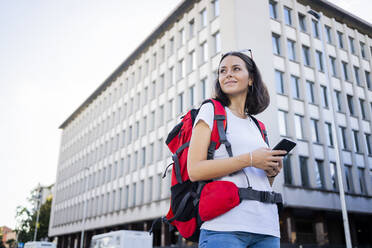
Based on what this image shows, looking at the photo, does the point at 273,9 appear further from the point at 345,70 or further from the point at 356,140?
the point at 356,140

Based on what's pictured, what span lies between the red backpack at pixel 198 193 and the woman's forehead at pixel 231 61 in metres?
0.37

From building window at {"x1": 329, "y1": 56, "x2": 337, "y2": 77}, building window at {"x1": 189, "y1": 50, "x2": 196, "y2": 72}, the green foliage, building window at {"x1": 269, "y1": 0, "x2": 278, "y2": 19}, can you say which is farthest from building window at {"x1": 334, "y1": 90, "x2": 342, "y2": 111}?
the green foliage

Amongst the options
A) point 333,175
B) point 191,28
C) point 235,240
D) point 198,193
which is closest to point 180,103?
point 191,28

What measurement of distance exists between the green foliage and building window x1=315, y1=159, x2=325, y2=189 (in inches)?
2156

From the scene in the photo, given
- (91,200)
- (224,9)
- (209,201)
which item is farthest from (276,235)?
(91,200)

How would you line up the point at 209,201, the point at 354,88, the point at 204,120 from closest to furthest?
1. the point at 209,201
2. the point at 204,120
3. the point at 354,88

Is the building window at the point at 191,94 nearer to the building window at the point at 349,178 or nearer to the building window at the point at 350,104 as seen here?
the building window at the point at 349,178

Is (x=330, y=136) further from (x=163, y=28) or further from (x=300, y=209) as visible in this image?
(x=163, y=28)

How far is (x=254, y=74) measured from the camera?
2.58 meters

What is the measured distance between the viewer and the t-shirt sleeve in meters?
2.03

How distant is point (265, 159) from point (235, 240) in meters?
0.46

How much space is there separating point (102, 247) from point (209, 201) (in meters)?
23.1

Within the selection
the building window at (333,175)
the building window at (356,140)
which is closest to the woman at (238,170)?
the building window at (333,175)

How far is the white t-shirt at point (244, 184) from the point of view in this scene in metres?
1.83
